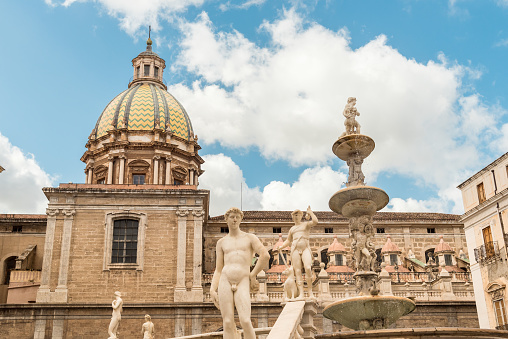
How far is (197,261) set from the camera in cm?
3191

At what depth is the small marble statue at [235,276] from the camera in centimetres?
912

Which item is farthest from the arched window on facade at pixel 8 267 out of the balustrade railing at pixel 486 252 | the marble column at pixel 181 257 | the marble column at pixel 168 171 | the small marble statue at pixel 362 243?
the small marble statue at pixel 362 243

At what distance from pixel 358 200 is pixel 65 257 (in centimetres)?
2032

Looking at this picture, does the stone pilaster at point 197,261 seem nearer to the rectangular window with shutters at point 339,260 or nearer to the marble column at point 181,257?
the marble column at point 181,257

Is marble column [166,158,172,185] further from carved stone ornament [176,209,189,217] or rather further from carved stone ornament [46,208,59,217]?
carved stone ornament [46,208,59,217]

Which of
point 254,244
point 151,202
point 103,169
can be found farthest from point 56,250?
point 254,244

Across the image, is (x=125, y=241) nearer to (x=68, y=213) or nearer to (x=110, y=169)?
(x=68, y=213)

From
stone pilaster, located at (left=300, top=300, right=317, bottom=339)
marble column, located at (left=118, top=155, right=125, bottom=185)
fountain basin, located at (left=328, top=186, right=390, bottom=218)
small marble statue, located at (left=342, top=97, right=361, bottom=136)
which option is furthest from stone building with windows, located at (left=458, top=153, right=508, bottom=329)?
marble column, located at (left=118, top=155, right=125, bottom=185)

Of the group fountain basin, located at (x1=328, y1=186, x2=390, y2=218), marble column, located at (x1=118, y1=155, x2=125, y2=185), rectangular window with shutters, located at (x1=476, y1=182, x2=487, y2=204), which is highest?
marble column, located at (x1=118, y1=155, x2=125, y2=185)

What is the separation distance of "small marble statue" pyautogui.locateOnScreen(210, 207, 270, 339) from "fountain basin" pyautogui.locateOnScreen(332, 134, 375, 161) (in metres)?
8.29

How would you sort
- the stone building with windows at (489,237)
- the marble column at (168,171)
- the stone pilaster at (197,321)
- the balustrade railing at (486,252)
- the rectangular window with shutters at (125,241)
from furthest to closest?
the marble column at (168,171)
the rectangular window with shutters at (125,241)
the stone pilaster at (197,321)
the balustrade railing at (486,252)
the stone building with windows at (489,237)

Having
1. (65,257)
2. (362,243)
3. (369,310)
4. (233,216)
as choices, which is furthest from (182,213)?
(233,216)

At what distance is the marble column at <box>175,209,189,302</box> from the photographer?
102 ft

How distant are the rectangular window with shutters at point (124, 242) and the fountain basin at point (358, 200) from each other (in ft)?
59.4
